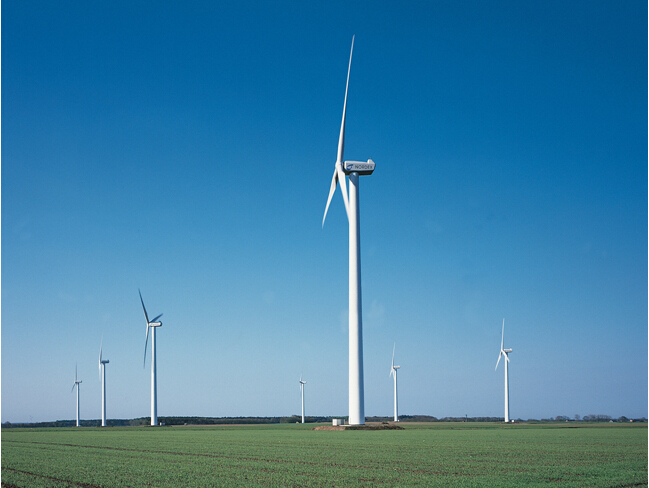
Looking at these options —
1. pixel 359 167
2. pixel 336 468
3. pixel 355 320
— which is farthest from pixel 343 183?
pixel 336 468

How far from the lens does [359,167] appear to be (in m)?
75.6

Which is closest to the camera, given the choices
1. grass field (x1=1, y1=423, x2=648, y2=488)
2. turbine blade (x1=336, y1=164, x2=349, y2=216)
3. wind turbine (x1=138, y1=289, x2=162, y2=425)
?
grass field (x1=1, y1=423, x2=648, y2=488)

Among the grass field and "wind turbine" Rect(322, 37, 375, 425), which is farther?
"wind turbine" Rect(322, 37, 375, 425)

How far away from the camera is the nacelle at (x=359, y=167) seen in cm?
7531

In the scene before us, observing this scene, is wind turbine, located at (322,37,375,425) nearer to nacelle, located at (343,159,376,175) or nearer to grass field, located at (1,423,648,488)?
nacelle, located at (343,159,376,175)

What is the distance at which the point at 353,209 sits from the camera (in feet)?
237

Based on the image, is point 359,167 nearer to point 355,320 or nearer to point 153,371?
point 355,320

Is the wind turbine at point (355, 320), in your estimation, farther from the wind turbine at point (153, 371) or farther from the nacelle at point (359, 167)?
the wind turbine at point (153, 371)

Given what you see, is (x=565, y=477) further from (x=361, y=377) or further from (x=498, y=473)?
(x=361, y=377)

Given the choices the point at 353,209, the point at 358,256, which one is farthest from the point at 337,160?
the point at 358,256

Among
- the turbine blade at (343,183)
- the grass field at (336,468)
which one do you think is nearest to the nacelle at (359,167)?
the turbine blade at (343,183)

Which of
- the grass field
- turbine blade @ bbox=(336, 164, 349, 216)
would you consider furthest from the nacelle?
the grass field

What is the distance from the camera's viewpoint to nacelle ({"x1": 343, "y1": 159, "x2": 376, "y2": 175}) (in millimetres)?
75312

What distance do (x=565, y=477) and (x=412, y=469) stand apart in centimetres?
595
